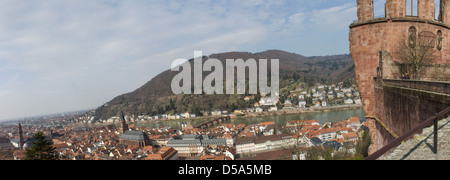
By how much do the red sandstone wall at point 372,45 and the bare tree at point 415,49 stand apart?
158 millimetres

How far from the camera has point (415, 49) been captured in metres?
7.10

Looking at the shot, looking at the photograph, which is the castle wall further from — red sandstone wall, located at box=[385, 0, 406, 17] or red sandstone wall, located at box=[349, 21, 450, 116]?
red sandstone wall, located at box=[385, 0, 406, 17]

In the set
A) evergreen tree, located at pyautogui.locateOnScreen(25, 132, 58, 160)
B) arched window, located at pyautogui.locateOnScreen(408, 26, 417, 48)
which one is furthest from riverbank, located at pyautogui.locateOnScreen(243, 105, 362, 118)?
arched window, located at pyautogui.locateOnScreen(408, 26, 417, 48)

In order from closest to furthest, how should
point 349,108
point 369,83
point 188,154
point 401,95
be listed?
point 401,95, point 369,83, point 188,154, point 349,108

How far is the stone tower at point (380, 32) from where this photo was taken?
7098 mm

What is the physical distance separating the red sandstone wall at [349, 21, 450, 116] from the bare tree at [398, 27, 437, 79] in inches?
6.2

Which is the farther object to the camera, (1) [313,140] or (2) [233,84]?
(2) [233,84]

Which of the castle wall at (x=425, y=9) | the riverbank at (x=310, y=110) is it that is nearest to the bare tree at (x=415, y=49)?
the castle wall at (x=425, y=9)

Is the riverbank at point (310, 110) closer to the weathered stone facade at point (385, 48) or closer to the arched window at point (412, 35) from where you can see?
the weathered stone facade at point (385, 48)
